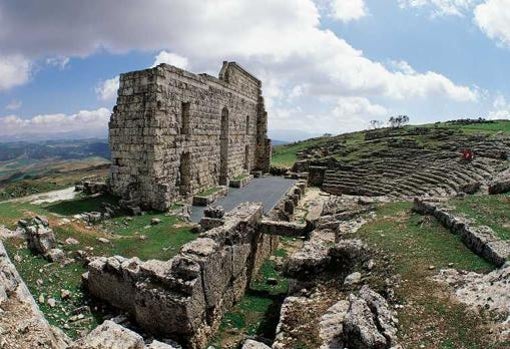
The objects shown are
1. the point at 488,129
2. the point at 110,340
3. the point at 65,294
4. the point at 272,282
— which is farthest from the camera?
the point at 488,129

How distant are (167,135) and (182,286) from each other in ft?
35.2

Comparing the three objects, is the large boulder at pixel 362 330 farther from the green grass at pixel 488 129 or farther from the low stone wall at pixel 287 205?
the green grass at pixel 488 129

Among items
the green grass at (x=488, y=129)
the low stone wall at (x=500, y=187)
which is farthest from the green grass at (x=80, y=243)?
the green grass at (x=488, y=129)

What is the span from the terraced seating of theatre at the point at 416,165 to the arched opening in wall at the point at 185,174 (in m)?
12.5

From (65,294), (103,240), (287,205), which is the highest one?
(103,240)

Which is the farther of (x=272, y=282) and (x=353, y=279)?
(x=272, y=282)

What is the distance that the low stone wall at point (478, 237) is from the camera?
8281 millimetres

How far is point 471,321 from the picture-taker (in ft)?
20.8

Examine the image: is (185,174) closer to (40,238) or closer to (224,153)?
(224,153)

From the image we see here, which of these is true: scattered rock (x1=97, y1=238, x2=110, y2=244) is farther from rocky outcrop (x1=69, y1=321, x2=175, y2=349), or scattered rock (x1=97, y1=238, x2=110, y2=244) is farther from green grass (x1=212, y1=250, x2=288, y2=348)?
rocky outcrop (x1=69, y1=321, x2=175, y2=349)

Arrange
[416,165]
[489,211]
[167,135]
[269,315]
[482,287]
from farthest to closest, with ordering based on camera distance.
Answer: [416,165] < [167,135] < [489,211] < [269,315] < [482,287]

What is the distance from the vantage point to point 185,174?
21531 millimetres

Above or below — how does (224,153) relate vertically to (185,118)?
below

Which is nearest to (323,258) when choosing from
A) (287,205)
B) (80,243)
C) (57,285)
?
(57,285)
